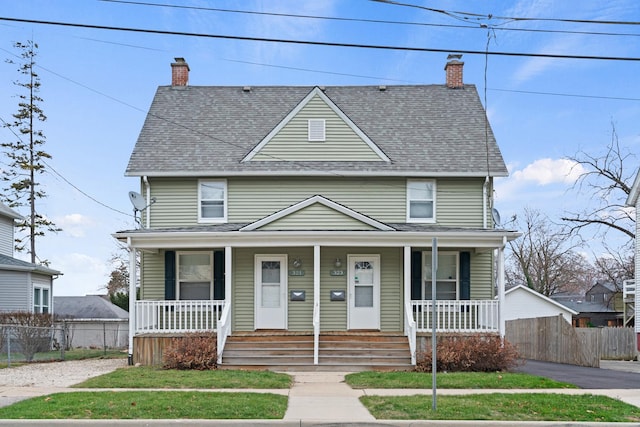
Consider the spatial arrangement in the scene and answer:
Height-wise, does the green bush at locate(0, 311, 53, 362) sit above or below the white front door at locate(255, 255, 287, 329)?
below

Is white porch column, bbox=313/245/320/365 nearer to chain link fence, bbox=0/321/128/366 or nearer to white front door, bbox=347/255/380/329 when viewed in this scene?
white front door, bbox=347/255/380/329

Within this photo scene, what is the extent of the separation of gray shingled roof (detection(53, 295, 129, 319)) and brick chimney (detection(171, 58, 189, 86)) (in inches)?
695

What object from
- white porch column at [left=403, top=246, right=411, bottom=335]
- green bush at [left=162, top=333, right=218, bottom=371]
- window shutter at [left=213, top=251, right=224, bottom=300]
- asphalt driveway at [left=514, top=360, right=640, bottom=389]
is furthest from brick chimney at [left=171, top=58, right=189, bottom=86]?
asphalt driveway at [left=514, top=360, right=640, bottom=389]

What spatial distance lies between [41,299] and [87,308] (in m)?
8.53

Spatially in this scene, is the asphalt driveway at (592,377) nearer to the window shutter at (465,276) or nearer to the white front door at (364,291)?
the window shutter at (465,276)

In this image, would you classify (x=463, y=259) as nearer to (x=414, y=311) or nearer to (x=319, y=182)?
(x=414, y=311)

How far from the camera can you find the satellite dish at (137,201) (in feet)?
65.2

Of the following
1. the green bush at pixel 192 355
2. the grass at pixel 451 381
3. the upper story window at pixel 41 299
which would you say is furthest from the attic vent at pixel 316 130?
the upper story window at pixel 41 299

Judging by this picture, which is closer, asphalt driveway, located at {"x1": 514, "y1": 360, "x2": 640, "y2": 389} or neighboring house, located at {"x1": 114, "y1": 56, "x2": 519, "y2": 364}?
asphalt driveway, located at {"x1": 514, "y1": 360, "x2": 640, "y2": 389}

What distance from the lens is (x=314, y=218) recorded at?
61.9ft

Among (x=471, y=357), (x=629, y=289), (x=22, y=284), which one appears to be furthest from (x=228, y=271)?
(x=629, y=289)

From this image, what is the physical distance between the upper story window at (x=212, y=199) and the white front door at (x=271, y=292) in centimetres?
209

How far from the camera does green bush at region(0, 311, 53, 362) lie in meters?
20.7

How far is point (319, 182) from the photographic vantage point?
21.1 m
